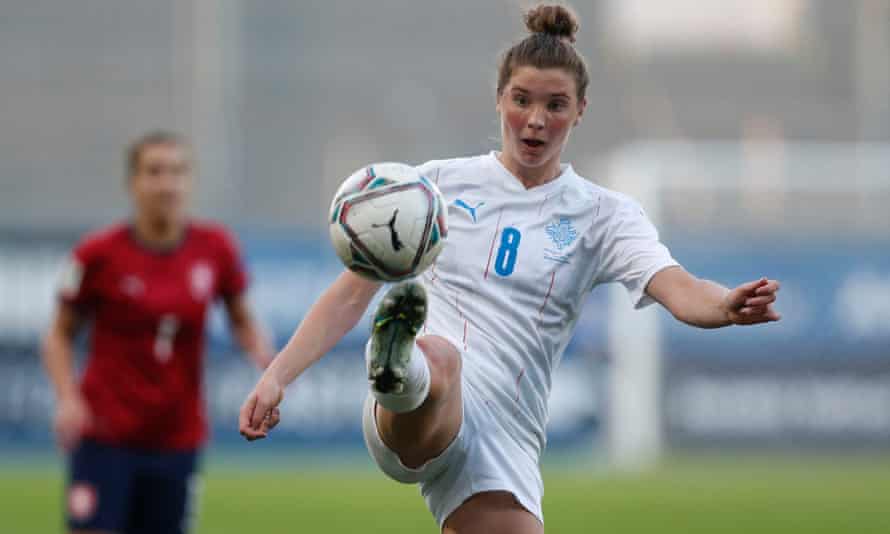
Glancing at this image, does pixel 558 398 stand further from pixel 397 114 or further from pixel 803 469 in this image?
pixel 397 114

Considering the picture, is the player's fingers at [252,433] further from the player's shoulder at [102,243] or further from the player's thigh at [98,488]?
the player's shoulder at [102,243]

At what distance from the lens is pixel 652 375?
16.2m

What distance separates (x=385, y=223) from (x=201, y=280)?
3.04m

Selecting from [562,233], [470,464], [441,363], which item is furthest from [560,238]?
[470,464]

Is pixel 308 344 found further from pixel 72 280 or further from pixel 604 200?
pixel 72 280

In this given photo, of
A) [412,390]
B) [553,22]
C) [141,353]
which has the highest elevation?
[553,22]

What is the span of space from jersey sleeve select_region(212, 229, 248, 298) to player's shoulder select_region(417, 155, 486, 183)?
2.38 metres

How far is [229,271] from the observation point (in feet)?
23.7

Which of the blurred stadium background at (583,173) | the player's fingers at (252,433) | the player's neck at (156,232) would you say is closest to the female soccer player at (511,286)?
the player's fingers at (252,433)

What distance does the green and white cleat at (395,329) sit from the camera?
4.16m

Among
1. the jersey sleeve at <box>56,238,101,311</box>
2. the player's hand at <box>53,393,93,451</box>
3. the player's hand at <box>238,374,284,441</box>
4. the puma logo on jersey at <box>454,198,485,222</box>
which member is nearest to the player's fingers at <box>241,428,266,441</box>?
the player's hand at <box>238,374,284,441</box>

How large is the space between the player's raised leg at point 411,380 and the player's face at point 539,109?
687 mm

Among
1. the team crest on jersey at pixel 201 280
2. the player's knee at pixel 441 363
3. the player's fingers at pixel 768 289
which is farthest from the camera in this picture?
the team crest on jersey at pixel 201 280

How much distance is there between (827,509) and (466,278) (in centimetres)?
773
